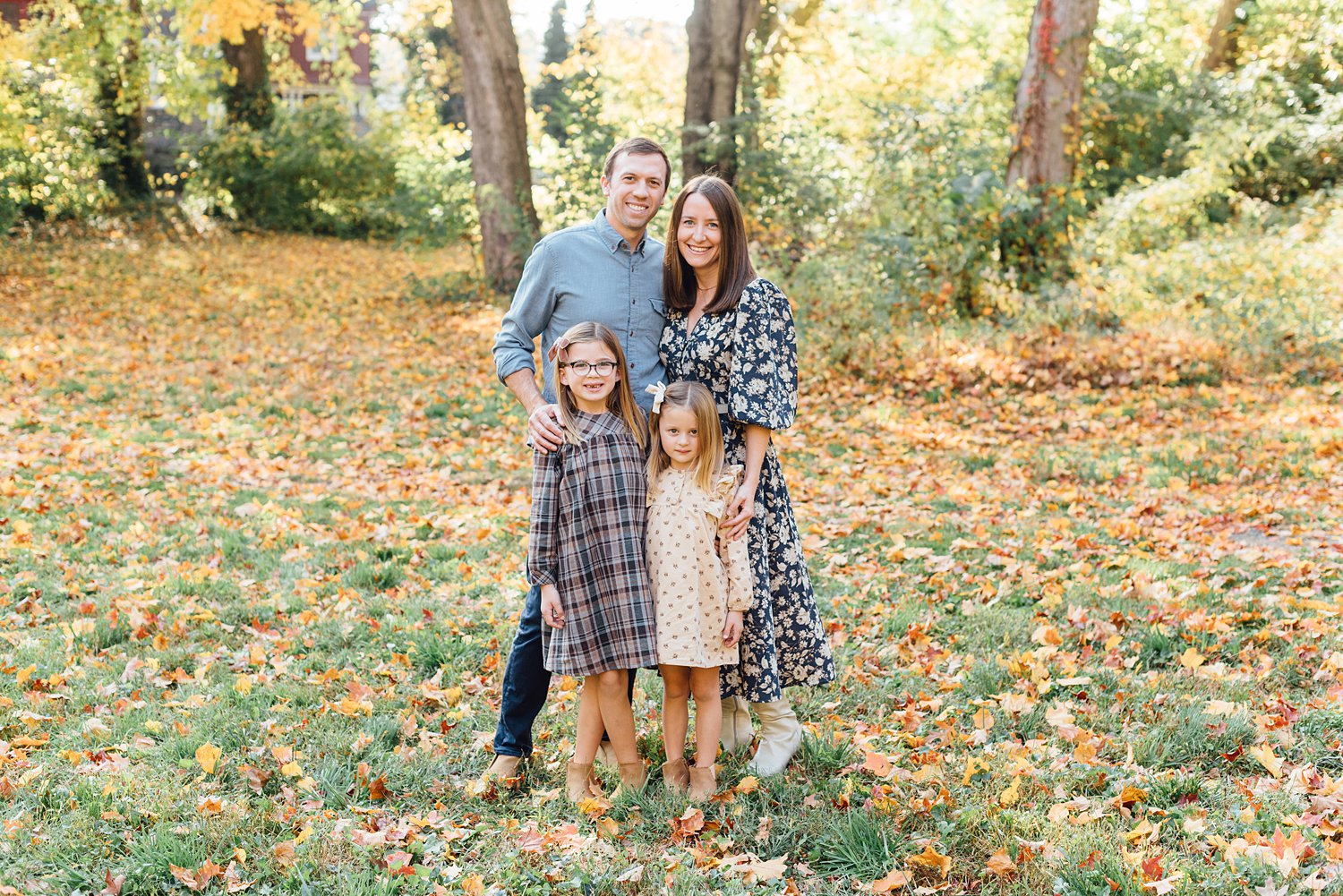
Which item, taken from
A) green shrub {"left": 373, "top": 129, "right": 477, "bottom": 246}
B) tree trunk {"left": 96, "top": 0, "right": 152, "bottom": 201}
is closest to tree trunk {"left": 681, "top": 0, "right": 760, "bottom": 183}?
green shrub {"left": 373, "top": 129, "right": 477, "bottom": 246}

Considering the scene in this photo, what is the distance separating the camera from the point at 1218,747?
3627 mm

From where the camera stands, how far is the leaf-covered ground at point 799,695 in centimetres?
315

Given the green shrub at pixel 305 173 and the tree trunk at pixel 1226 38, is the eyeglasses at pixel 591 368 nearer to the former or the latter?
the green shrub at pixel 305 173

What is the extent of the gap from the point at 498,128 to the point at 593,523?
11.6m

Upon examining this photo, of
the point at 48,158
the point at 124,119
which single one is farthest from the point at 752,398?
the point at 124,119

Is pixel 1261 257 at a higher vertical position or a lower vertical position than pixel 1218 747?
higher

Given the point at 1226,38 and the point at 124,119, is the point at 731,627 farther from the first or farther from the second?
the point at 124,119

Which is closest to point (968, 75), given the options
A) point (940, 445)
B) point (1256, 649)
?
point (940, 445)

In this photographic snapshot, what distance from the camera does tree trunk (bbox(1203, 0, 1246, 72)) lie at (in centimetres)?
1916

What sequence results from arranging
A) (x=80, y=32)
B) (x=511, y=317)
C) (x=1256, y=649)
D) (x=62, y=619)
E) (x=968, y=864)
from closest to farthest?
(x=968, y=864) < (x=511, y=317) < (x=1256, y=649) < (x=62, y=619) < (x=80, y=32)

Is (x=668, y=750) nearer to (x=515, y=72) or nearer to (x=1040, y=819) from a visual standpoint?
(x=1040, y=819)

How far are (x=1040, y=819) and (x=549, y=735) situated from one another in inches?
70.6

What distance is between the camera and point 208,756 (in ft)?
11.9

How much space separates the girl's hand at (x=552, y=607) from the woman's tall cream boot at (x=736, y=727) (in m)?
0.86
